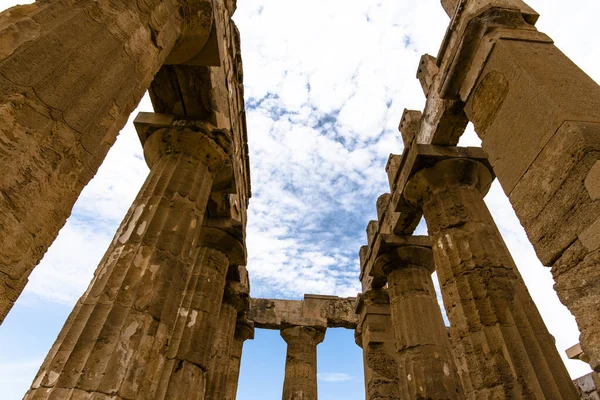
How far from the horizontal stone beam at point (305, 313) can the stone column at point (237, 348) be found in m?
1.82

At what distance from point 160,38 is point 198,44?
119 centimetres

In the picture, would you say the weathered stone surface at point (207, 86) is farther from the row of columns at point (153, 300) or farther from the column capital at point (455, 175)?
the column capital at point (455, 175)

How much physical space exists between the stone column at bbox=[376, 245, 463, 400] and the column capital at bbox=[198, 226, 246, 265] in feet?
11.9

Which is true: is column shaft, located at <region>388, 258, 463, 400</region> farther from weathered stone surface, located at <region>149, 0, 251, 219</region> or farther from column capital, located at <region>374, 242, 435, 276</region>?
weathered stone surface, located at <region>149, 0, 251, 219</region>

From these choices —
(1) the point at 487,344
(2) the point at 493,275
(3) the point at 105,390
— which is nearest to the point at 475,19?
(2) the point at 493,275

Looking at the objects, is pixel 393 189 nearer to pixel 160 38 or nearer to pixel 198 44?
pixel 198 44

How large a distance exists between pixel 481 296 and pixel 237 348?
10194mm

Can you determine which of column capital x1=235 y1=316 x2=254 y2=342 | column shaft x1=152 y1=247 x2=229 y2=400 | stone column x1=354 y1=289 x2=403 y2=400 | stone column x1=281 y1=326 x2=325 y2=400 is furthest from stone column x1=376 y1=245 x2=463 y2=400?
stone column x1=281 y1=326 x2=325 y2=400

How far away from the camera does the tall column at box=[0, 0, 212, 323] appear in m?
1.90

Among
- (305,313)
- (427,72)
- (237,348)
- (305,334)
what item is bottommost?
(237,348)

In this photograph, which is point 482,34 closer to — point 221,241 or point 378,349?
point 221,241

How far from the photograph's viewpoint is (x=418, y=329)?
7336mm

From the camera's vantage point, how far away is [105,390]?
3082 mm

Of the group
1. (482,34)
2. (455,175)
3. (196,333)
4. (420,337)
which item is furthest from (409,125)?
(196,333)
